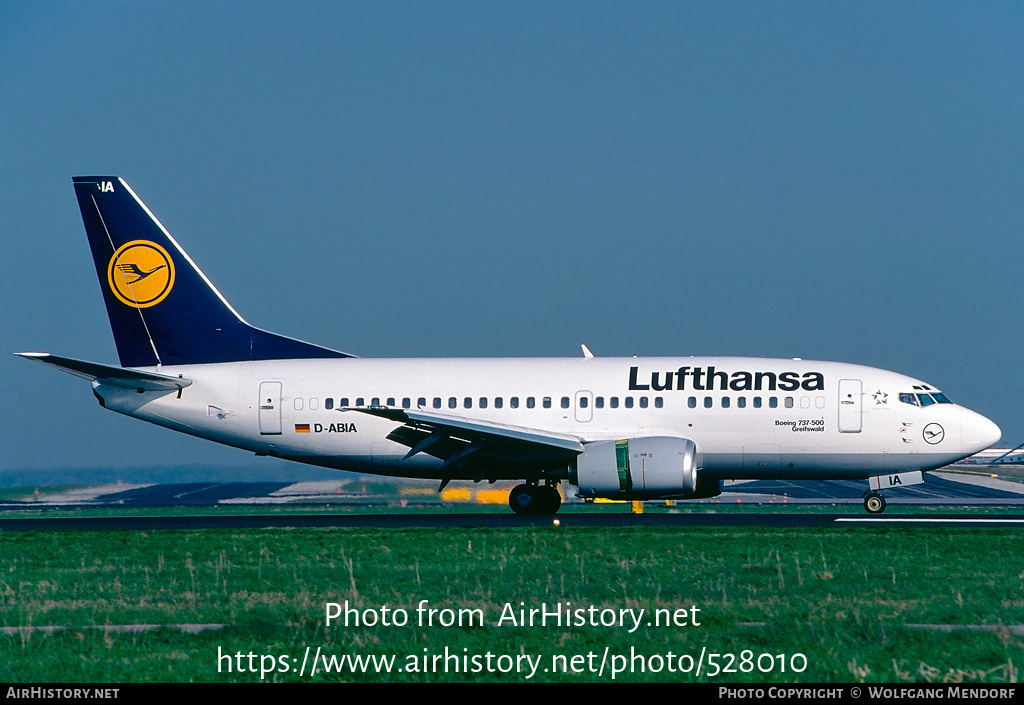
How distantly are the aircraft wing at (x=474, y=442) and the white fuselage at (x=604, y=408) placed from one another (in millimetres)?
885

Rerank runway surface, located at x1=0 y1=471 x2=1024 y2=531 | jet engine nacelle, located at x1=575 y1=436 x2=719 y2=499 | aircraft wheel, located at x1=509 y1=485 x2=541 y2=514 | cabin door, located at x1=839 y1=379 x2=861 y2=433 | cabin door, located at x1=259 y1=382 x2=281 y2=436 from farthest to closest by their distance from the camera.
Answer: cabin door, located at x1=259 y1=382 x2=281 y2=436, aircraft wheel, located at x1=509 y1=485 x2=541 y2=514, cabin door, located at x1=839 y1=379 x2=861 y2=433, jet engine nacelle, located at x1=575 y1=436 x2=719 y2=499, runway surface, located at x1=0 y1=471 x2=1024 y2=531

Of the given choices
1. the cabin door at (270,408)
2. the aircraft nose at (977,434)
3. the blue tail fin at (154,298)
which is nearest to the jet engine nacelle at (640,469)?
the aircraft nose at (977,434)

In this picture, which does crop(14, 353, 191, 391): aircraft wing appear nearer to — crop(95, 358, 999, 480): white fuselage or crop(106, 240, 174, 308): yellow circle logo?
crop(95, 358, 999, 480): white fuselage

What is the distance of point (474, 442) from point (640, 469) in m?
4.41

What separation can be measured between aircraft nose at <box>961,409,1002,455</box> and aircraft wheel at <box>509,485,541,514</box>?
11.0 meters

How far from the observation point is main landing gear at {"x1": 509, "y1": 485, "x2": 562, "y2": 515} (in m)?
31.9

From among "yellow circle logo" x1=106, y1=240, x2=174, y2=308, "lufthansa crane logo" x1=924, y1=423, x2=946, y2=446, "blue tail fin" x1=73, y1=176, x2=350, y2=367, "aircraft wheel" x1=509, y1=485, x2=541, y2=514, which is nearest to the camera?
"lufthansa crane logo" x1=924, y1=423, x2=946, y2=446

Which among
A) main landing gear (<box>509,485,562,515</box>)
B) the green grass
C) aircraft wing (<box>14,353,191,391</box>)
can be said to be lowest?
the green grass

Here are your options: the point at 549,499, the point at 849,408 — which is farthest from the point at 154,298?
the point at 849,408

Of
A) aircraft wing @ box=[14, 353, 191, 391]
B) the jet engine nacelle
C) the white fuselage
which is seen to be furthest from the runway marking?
aircraft wing @ box=[14, 353, 191, 391]

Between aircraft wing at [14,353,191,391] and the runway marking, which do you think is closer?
the runway marking

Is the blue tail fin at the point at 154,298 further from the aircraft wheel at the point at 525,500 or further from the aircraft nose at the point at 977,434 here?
the aircraft nose at the point at 977,434

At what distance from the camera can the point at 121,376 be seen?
108 ft

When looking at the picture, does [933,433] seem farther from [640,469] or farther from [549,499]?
[549,499]
